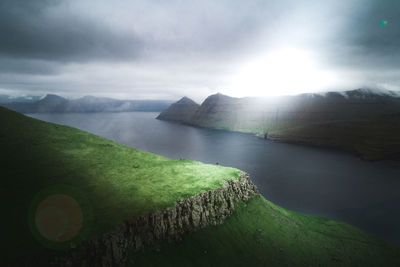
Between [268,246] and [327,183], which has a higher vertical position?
[268,246]

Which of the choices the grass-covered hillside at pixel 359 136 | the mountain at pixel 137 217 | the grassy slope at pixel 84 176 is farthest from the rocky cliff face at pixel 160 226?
the grass-covered hillside at pixel 359 136

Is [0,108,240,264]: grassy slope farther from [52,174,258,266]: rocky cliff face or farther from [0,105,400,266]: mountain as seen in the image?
[52,174,258,266]: rocky cliff face

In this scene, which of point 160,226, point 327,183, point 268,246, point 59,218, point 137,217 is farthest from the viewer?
point 327,183

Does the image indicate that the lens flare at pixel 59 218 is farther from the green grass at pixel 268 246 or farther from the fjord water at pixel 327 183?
the fjord water at pixel 327 183

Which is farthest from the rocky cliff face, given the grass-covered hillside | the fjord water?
the grass-covered hillside

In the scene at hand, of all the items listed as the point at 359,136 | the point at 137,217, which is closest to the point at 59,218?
the point at 137,217

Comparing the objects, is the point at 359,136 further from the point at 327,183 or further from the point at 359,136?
the point at 327,183
